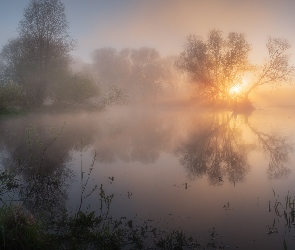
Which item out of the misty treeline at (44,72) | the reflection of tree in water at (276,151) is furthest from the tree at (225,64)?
the reflection of tree in water at (276,151)

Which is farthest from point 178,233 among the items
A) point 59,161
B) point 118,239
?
point 59,161

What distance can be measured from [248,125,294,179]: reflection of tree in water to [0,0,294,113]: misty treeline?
27.3 m

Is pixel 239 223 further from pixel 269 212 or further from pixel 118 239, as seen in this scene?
pixel 118 239

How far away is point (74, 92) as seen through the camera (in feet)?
131

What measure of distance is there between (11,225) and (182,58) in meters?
48.1

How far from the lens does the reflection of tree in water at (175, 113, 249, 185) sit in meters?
10.6

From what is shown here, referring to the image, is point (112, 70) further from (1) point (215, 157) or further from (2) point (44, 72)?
(1) point (215, 157)

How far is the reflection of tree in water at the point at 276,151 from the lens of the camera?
10.8 metres

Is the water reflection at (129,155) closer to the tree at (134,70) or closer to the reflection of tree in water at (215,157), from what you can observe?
the reflection of tree in water at (215,157)

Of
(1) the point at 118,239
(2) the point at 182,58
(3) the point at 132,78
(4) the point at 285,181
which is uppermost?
(3) the point at 132,78

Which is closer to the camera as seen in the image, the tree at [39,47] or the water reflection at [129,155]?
the water reflection at [129,155]

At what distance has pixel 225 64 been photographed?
47.2 metres

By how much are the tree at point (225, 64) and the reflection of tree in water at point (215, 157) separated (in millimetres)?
31570

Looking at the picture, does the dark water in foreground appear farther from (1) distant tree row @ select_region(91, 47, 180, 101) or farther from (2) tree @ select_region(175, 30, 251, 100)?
(1) distant tree row @ select_region(91, 47, 180, 101)
